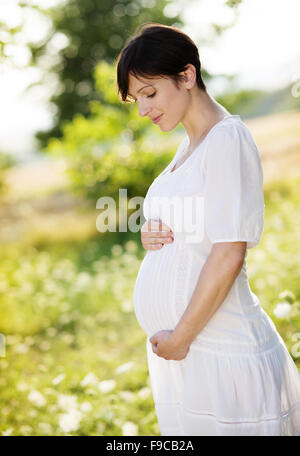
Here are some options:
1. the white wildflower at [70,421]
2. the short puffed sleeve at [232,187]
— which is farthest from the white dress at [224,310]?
the white wildflower at [70,421]

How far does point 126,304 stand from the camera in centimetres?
526

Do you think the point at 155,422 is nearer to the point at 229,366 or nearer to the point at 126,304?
the point at 229,366

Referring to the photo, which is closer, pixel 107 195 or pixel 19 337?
pixel 19 337

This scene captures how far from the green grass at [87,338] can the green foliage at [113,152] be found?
2325 mm

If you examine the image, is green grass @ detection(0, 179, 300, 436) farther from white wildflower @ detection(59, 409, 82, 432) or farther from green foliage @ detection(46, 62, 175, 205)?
green foliage @ detection(46, 62, 175, 205)

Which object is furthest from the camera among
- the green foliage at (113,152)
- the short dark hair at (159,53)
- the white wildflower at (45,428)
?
the green foliage at (113,152)

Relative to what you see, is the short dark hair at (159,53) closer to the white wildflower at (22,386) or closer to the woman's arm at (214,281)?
the woman's arm at (214,281)

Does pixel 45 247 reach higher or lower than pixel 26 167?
lower

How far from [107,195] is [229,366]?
884cm

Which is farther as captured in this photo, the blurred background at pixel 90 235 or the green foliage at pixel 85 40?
the green foliage at pixel 85 40

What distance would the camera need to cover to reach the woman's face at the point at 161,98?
1.47 m

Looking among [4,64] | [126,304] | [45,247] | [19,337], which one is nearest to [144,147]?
[45,247]

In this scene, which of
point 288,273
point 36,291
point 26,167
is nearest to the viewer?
point 288,273

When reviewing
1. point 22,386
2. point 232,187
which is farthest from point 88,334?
point 232,187
